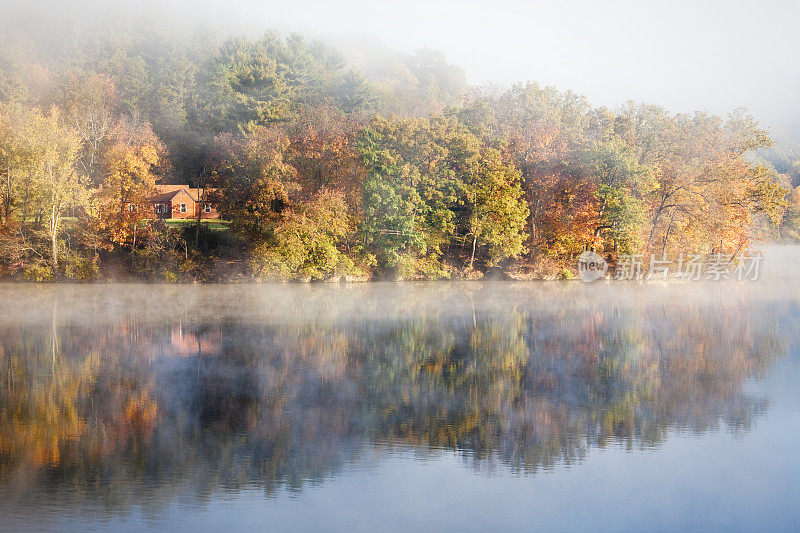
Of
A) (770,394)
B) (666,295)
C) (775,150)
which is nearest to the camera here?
(770,394)

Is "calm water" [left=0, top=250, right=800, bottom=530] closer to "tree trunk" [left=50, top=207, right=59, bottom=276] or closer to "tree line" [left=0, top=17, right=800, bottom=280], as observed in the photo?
"tree trunk" [left=50, top=207, right=59, bottom=276]

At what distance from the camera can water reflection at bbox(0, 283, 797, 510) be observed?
32.2 ft

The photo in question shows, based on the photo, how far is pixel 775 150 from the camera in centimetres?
10962

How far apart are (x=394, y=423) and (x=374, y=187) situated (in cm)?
2604

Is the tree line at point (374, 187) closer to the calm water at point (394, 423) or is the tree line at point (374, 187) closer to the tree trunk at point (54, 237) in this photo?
the tree trunk at point (54, 237)

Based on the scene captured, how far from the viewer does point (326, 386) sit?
14172 mm

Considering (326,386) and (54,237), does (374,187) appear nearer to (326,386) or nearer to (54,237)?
(54,237)

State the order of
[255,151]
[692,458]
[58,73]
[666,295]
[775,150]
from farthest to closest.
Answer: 1. [775,150]
2. [58,73]
3. [255,151]
4. [666,295]
5. [692,458]

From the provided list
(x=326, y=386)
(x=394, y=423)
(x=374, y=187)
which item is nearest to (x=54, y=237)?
(x=374, y=187)

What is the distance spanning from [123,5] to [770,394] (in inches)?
3187

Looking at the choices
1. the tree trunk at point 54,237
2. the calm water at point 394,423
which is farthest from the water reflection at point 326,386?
the tree trunk at point 54,237

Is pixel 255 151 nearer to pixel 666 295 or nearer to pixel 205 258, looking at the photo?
pixel 205 258

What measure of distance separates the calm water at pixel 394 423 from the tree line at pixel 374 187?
12.8 m

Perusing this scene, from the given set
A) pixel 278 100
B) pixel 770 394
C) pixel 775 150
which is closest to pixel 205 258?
pixel 278 100
